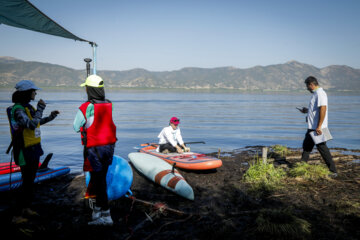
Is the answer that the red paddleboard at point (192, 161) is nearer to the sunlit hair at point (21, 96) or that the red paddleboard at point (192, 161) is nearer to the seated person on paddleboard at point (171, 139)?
the seated person on paddleboard at point (171, 139)

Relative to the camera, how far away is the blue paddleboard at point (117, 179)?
5.35m

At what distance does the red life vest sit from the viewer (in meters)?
3.97

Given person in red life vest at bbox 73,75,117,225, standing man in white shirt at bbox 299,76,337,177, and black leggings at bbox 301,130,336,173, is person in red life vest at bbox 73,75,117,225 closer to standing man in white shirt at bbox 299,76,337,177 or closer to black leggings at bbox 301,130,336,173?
standing man in white shirt at bbox 299,76,337,177

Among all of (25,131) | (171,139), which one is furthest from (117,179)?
(171,139)

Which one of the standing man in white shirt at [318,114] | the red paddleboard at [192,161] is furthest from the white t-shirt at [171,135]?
the standing man in white shirt at [318,114]

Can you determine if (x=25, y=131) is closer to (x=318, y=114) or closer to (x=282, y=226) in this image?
(x=282, y=226)

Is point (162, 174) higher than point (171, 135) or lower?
lower

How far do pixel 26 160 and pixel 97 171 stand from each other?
1.20 meters

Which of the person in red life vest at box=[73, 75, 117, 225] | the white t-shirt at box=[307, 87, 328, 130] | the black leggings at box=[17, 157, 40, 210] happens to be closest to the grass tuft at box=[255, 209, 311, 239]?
the person in red life vest at box=[73, 75, 117, 225]

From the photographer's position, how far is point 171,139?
9.48 metres

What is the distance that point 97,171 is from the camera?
413cm

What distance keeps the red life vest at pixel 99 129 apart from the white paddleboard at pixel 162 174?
2.55 metres

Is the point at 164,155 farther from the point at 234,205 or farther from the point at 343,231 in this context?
the point at 343,231

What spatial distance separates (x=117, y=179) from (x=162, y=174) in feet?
5.76
